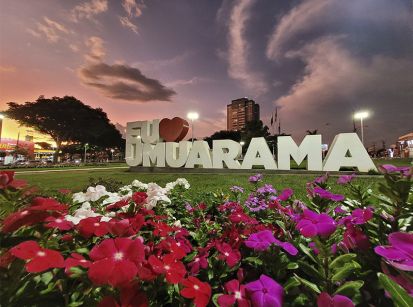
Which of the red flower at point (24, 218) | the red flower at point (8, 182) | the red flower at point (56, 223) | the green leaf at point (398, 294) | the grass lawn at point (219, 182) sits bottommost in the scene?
the grass lawn at point (219, 182)

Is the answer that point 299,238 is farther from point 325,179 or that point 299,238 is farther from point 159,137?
point 159,137

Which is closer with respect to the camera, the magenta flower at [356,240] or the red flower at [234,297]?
the red flower at [234,297]

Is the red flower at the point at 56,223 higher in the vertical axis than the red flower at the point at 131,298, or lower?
higher

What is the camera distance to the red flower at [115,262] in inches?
26.2

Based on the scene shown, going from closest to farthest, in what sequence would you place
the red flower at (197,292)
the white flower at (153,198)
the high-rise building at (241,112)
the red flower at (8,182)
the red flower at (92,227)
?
the red flower at (197,292) < the red flower at (92,227) < the red flower at (8,182) < the white flower at (153,198) < the high-rise building at (241,112)

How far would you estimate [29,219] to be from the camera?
0.76 meters

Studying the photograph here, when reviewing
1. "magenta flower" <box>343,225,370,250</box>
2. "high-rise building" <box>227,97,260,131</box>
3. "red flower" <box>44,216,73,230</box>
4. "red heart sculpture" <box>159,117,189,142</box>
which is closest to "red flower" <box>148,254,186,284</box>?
"red flower" <box>44,216,73,230</box>

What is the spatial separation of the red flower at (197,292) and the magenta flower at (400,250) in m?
0.52

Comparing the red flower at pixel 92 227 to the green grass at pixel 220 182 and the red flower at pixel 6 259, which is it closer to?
the red flower at pixel 6 259

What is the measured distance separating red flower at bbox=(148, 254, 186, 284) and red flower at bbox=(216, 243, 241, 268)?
279 mm

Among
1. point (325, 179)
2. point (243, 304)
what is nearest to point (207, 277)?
point (243, 304)

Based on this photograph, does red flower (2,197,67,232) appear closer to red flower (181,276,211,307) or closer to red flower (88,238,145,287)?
red flower (88,238,145,287)

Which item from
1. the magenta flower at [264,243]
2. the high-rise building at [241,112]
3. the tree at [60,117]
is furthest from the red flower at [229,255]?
the high-rise building at [241,112]

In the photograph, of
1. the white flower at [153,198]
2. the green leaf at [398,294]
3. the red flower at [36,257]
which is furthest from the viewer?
the white flower at [153,198]
